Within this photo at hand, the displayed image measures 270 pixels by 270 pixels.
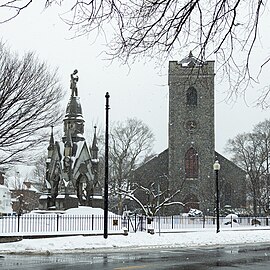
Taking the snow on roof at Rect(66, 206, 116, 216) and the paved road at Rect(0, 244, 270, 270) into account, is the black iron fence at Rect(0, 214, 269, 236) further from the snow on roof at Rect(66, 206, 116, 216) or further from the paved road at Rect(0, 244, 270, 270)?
the paved road at Rect(0, 244, 270, 270)

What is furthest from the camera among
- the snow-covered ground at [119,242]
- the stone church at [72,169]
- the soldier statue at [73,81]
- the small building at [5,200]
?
the small building at [5,200]

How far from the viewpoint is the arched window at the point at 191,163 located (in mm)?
70750

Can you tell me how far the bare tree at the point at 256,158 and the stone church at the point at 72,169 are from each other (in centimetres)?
2622

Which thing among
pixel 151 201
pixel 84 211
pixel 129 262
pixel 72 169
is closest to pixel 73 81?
pixel 72 169

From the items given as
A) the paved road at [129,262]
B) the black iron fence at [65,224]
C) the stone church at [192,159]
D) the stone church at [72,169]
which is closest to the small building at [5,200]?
the stone church at [192,159]

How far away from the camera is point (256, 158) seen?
6762cm

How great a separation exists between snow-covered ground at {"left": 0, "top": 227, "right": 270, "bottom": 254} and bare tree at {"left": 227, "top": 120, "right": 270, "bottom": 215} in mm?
29650

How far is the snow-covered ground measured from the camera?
2160 centimetres

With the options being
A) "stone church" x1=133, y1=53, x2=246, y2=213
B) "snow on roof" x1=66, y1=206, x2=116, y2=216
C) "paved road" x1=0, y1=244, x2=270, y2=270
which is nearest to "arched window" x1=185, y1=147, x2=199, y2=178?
"stone church" x1=133, y1=53, x2=246, y2=213

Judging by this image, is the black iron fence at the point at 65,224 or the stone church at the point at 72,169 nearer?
the black iron fence at the point at 65,224

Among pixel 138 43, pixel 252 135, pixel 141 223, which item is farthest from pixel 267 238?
pixel 252 135

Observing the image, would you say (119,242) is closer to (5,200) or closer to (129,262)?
(129,262)

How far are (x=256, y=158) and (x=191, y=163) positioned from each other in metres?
8.16

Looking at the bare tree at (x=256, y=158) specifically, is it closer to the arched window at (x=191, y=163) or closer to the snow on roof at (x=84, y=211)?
the arched window at (x=191, y=163)
